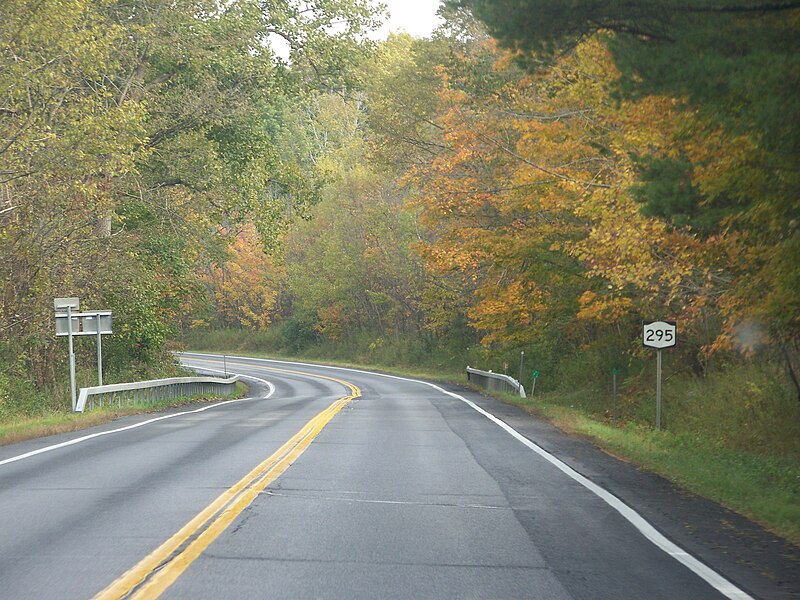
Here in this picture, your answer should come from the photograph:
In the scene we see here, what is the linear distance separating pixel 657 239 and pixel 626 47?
22.4 feet

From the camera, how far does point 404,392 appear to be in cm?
3981

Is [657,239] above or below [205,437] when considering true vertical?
above

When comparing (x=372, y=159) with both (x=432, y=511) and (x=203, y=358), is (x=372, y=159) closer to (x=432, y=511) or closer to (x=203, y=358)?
(x=432, y=511)

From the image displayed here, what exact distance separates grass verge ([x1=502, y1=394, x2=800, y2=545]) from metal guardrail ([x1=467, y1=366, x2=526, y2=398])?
13.8 meters

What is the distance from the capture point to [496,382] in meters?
39.8

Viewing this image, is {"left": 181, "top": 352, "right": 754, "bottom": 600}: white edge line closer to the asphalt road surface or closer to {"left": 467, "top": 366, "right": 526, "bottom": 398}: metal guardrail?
the asphalt road surface

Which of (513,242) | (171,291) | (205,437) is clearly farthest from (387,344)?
(205,437)

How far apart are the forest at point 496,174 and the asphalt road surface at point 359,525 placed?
3.75 metres

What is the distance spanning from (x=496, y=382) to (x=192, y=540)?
32.0 m

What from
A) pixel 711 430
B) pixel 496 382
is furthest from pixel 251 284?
pixel 711 430

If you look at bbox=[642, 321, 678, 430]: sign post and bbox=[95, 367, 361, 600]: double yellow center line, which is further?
bbox=[642, 321, 678, 430]: sign post

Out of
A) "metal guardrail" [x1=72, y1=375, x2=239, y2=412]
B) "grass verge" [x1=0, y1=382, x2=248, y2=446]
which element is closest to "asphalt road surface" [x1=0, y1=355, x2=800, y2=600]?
"grass verge" [x1=0, y1=382, x2=248, y2=446]

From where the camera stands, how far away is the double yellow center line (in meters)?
6.69

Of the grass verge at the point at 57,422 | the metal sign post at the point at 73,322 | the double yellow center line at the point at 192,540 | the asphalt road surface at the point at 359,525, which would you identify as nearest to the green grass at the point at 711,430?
the asphalt road surface at the point at 359,525
